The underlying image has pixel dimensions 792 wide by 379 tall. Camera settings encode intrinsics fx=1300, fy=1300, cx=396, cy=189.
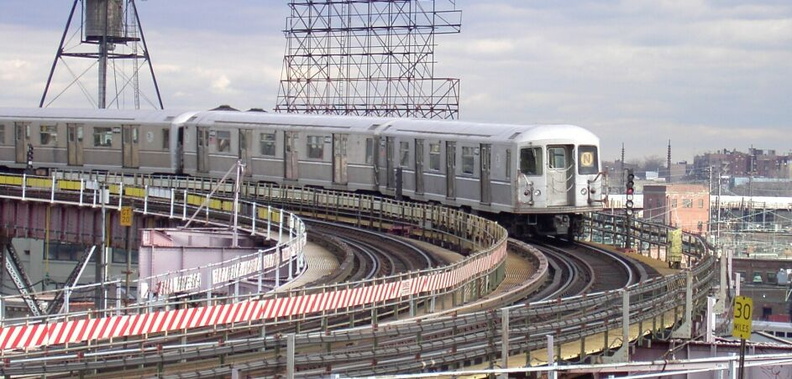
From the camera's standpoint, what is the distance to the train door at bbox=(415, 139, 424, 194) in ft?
142

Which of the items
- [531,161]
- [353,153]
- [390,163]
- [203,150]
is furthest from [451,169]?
[203,150]

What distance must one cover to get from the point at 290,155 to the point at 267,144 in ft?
3.92

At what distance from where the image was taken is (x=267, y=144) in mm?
50281

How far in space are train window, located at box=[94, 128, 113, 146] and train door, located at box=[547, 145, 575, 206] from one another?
23.3 meters

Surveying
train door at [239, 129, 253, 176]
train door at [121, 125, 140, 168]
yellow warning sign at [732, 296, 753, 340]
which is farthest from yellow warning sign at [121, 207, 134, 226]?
yellow warning sign at [732, 296, 753, 340]

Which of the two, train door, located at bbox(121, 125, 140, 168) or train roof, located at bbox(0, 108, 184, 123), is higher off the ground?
train roof, located at bbox(0, 108, 184, 123)

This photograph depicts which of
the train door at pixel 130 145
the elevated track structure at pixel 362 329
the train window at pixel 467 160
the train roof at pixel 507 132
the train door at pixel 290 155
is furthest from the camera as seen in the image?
the train door at pixel 130 145

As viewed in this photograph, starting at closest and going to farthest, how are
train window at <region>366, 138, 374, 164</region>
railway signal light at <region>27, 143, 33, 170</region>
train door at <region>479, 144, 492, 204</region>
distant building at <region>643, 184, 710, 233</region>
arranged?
train door at <region>479, 144, 492, 204</region>, train window at <region>366, 138, 374, 164</region>, railway signal light at <region>27, 143, 33, 170</region>, distant building at <region>643, 184, 710, 233</region>

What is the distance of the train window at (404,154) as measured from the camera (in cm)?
4400

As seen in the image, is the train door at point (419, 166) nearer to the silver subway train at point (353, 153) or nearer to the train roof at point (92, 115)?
the silver subway train at point (353, 153)

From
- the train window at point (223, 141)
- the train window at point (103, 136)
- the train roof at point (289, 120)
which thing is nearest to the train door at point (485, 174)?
the train roof at point (289, 120)

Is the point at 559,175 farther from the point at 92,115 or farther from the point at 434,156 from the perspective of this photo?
the point at 92,115

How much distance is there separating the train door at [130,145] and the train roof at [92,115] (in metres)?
0.38

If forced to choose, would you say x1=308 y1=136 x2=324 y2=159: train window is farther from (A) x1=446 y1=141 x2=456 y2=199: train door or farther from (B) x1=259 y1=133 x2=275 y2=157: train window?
(A) x1=446 y1=141 x2=456 y2=199: train door
